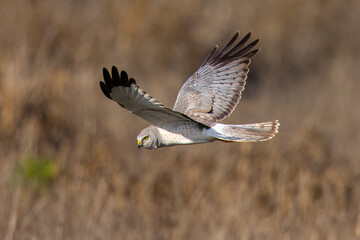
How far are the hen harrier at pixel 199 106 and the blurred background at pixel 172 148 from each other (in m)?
2.08

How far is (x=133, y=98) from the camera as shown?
5.29 meters

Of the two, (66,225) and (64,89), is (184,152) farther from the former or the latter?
(66,225)

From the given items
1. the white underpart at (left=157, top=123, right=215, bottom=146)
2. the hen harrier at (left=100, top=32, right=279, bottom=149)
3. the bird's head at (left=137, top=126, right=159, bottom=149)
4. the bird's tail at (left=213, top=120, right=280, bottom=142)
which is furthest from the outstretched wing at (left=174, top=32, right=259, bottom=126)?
the bird's head at (left=137, top=126, right=159, bottom=149)

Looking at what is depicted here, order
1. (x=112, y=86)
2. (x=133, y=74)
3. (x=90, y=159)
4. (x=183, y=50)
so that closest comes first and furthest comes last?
(x=112, y=86)
(x=90, y=159)
(x=133, y=74)
(x=183, y=50)

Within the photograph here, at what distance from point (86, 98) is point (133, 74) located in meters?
1.34

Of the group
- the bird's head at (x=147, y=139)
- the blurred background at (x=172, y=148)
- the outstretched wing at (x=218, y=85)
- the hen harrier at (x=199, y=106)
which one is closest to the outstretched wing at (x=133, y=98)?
the hen harrier at (x=199, y=106)

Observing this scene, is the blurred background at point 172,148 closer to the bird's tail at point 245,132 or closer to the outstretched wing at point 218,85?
the outstretched wing at point 218,85

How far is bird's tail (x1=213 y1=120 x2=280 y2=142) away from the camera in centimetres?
565

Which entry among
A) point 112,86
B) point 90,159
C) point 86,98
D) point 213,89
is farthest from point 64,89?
point 112,86

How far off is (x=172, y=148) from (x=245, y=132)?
520 cm

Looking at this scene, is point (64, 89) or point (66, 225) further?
point (64, 89)

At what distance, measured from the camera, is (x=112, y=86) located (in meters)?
5.23

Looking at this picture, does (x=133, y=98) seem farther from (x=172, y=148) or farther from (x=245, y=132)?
(x=172, y=148)

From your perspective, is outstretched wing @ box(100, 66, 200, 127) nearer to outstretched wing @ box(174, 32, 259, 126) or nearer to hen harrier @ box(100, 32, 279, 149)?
hen harrier @ box(100, 32, 279, 149)
